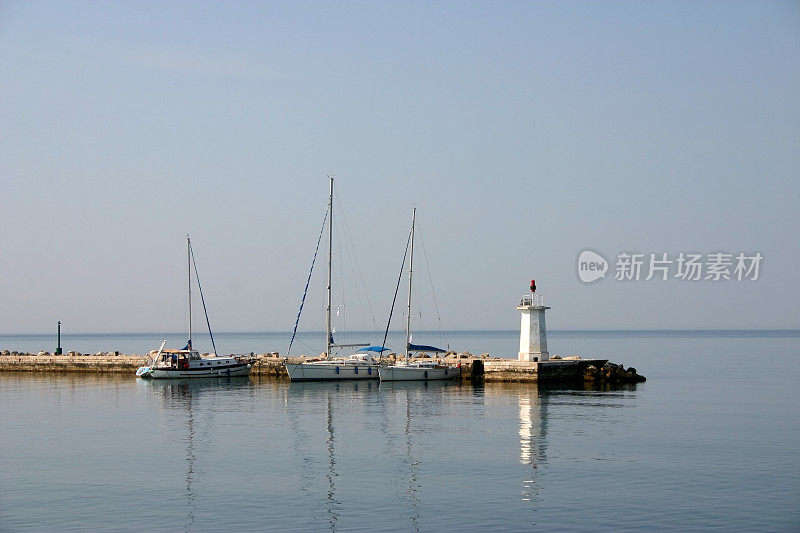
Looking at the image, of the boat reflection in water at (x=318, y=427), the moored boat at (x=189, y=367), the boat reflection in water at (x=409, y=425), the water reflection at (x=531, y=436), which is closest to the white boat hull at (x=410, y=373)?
the boat reflection in water at (x=409, y=425)

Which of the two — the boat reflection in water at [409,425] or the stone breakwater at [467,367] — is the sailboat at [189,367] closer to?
the stone breakwater at [467,367]

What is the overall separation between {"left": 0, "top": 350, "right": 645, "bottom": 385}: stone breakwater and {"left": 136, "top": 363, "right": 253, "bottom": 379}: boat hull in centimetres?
162

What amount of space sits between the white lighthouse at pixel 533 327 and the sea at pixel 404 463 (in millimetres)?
7805

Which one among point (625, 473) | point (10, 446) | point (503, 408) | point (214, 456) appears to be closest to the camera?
point (625, 473)

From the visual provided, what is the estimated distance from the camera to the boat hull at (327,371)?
62.1 metres

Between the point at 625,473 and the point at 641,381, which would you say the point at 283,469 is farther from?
the point at 641,381

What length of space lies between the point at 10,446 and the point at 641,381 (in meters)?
44.9

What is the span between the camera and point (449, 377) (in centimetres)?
6325

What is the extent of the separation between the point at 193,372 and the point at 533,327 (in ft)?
92.3

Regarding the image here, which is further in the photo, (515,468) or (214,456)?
(214,456)

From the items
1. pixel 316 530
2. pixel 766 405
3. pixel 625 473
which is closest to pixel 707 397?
pixel 766 405

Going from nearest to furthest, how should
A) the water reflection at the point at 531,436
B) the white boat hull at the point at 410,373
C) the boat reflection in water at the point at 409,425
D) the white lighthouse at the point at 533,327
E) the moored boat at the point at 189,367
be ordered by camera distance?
1. the boat reflection in water at the point at 409,425
2. the water reflection at the point at 531,436
3. the white lighthouse at the point at 533,327
4. the white boat hull at the point at 410,373
5. the moored boat at the point at 189,367

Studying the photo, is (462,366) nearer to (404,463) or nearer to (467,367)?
(467,367)

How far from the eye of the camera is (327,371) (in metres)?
62.6
